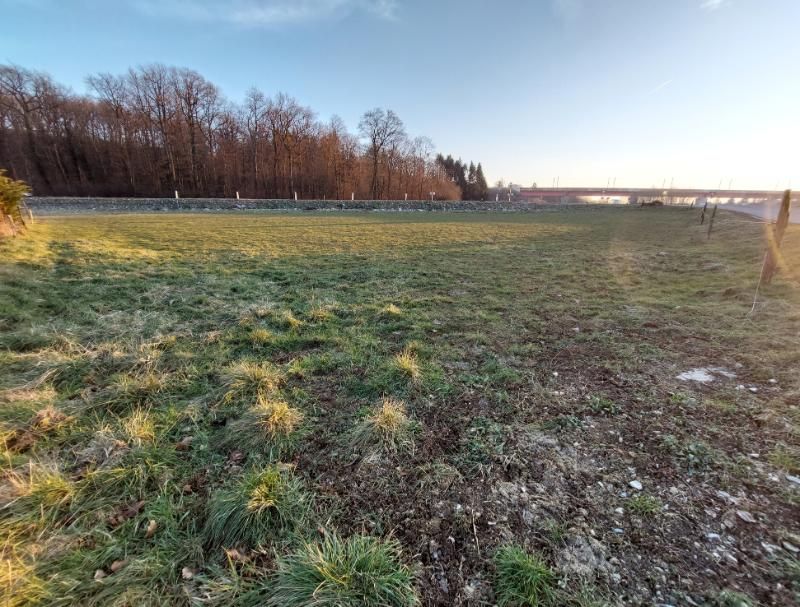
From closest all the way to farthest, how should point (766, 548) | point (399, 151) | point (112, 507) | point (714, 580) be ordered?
point (714, 580) < point (766, 548) < point (112, 507) < point (399, 151)

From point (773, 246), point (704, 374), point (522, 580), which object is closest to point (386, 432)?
point (522, 580)

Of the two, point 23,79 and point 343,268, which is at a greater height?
point 23,79

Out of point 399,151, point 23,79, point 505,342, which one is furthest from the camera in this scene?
point 399,151

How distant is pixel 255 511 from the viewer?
6.25 ft

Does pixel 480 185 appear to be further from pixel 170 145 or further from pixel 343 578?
pixel 343 578

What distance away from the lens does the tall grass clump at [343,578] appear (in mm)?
1495

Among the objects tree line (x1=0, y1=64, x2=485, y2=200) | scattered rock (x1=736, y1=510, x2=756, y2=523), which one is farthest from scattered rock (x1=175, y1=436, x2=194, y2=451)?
tree line (x1=0, y1=64, x2=485, y2=200)

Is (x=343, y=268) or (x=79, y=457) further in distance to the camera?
(x=343, y=268)

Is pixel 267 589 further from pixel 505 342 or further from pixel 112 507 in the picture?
pixel 505 342

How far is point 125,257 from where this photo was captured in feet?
27.8

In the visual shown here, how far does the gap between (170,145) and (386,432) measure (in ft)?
170

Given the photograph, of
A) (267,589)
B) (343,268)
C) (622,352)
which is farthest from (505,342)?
(343,268)

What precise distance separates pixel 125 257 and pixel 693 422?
11.2 m

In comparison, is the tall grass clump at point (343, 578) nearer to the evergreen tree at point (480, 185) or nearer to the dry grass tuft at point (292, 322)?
the dry grass tuft at point (292, 322)
